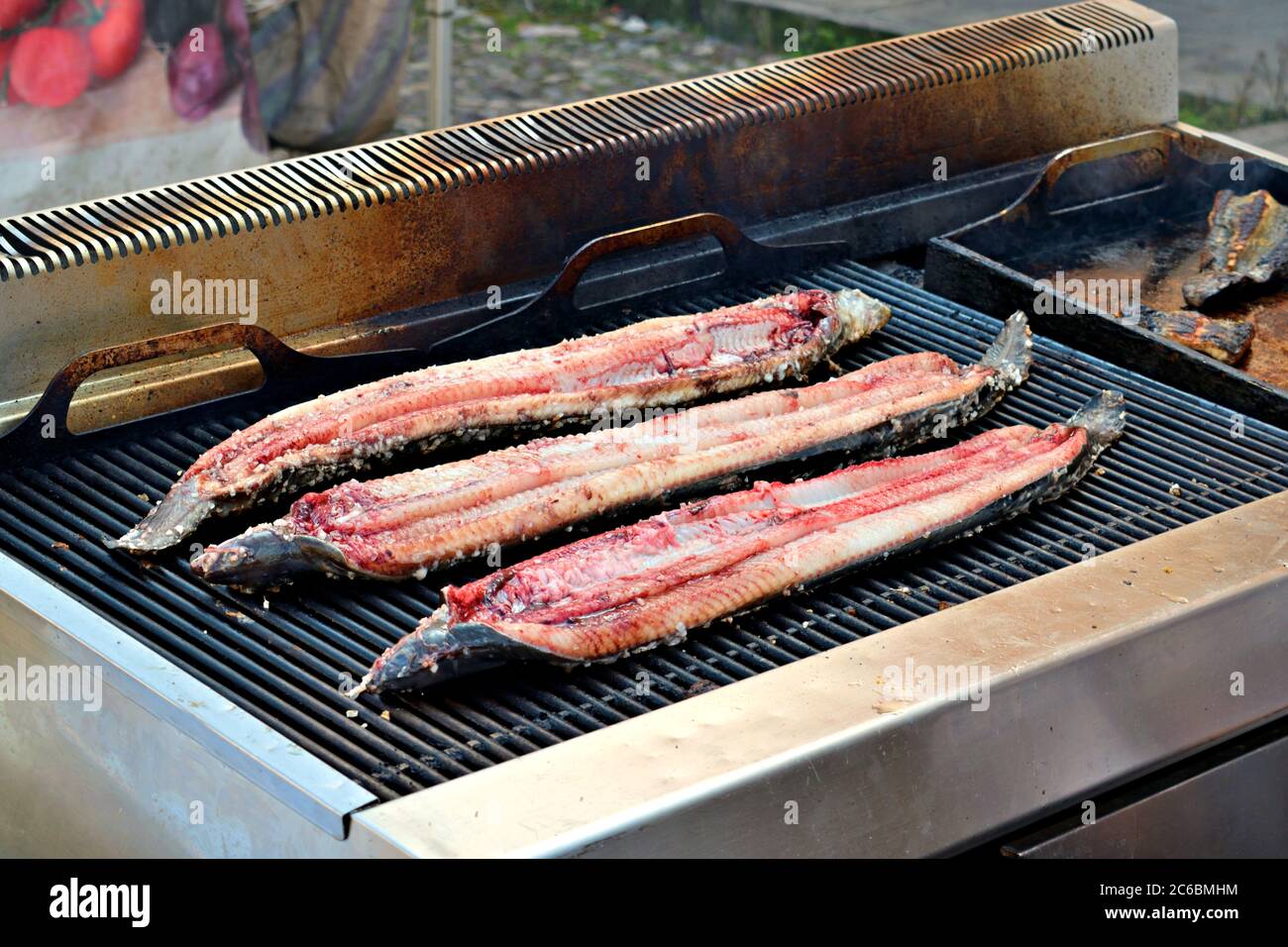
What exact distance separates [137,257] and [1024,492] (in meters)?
2.27

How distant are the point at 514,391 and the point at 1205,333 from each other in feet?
6.78

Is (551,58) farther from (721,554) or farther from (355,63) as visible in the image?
(721,554)

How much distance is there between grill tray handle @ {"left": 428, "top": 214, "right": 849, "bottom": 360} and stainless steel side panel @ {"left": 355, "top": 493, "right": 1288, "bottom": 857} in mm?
1675

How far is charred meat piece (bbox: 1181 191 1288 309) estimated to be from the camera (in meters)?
5.20

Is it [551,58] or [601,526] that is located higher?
[601,526]

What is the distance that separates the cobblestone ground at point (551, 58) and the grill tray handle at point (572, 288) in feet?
22.2

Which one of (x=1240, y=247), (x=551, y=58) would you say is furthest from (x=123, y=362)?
(x=551, y=58)

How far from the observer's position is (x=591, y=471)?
152 inches

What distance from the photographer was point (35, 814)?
3549 millimetres
